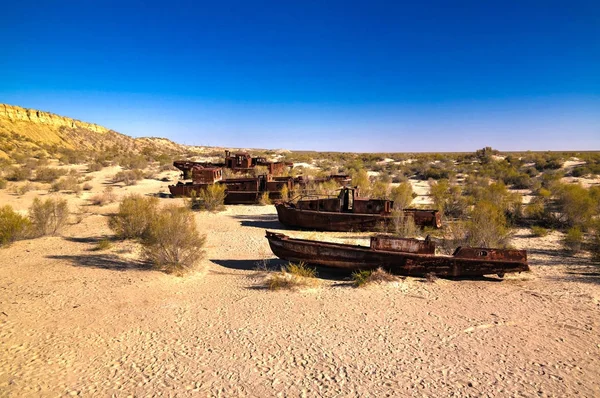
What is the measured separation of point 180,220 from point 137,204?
296 cm

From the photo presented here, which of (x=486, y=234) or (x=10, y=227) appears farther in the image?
(x=486, y=234)

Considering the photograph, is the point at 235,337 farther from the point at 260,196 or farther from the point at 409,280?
the point at 260,196

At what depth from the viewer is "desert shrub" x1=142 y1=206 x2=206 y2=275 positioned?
26.2 feet

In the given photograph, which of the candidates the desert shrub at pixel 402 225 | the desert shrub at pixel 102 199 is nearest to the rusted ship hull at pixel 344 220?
the desert shrub at pixel 402 225

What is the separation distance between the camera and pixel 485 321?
5.68 metres

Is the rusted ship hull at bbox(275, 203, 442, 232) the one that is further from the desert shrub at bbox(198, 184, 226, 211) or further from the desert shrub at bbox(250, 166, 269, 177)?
the desert shrub at bbox(250, 166, 269, 177)

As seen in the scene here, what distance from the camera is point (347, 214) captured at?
12.1 metres

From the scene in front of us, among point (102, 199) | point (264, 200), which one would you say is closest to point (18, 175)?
point (102, 199)

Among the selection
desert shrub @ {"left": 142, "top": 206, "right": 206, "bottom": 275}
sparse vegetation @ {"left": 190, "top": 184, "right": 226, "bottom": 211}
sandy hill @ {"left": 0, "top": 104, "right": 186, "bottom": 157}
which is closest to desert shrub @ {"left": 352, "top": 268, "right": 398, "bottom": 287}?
desert shrub @ {"left": 142, "top": 206, "right": 206, "bottom": 275}

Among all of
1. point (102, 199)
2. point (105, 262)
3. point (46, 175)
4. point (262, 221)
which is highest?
point (46, 175)

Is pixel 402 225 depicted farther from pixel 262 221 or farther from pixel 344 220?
pixel 262 221

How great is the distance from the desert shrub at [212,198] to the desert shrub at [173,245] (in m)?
7.36

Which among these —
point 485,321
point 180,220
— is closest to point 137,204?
point 180,220

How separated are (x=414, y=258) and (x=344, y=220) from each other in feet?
15.8
